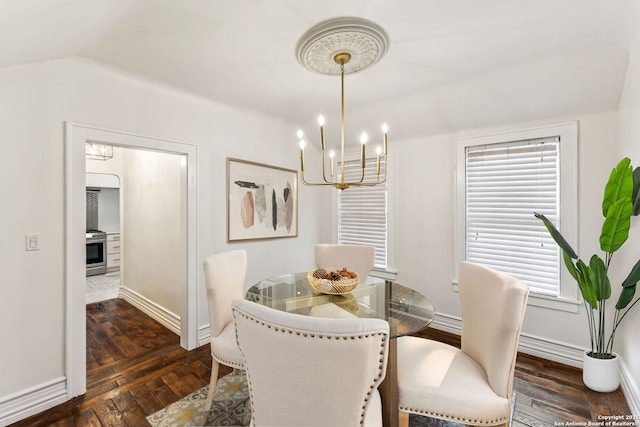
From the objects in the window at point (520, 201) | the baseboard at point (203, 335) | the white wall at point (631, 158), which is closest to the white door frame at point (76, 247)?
the baseboard at point (203, 335)

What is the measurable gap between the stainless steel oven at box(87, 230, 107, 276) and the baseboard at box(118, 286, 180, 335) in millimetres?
1818

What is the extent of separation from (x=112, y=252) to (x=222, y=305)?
5.29 meters

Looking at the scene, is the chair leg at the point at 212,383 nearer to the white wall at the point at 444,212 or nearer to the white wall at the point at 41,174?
the white wall at the point at 41,174

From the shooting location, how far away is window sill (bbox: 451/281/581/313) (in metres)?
2.57

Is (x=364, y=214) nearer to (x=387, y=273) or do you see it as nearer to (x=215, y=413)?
(x=387, y=273)

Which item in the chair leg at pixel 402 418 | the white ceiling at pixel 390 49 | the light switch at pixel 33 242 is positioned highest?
the white ceiling at pixel 390 49

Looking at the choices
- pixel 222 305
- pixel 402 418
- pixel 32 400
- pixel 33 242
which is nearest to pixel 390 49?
pixel 222 305

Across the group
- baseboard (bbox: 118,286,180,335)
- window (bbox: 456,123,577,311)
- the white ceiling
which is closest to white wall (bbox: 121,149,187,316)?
baseboard (bbox: 118,286,180,335)

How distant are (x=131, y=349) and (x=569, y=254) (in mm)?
3871

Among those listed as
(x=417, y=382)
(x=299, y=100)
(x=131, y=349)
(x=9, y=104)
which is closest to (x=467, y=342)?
(x=417, y=382)

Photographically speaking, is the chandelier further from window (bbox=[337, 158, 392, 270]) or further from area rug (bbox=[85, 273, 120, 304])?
area rug (bbox=[85, 273, 120, 304])

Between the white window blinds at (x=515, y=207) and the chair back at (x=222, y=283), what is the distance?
2.37m

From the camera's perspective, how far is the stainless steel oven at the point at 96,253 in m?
5.59

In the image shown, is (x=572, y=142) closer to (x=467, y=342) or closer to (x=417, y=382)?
(x=467, y=342)
